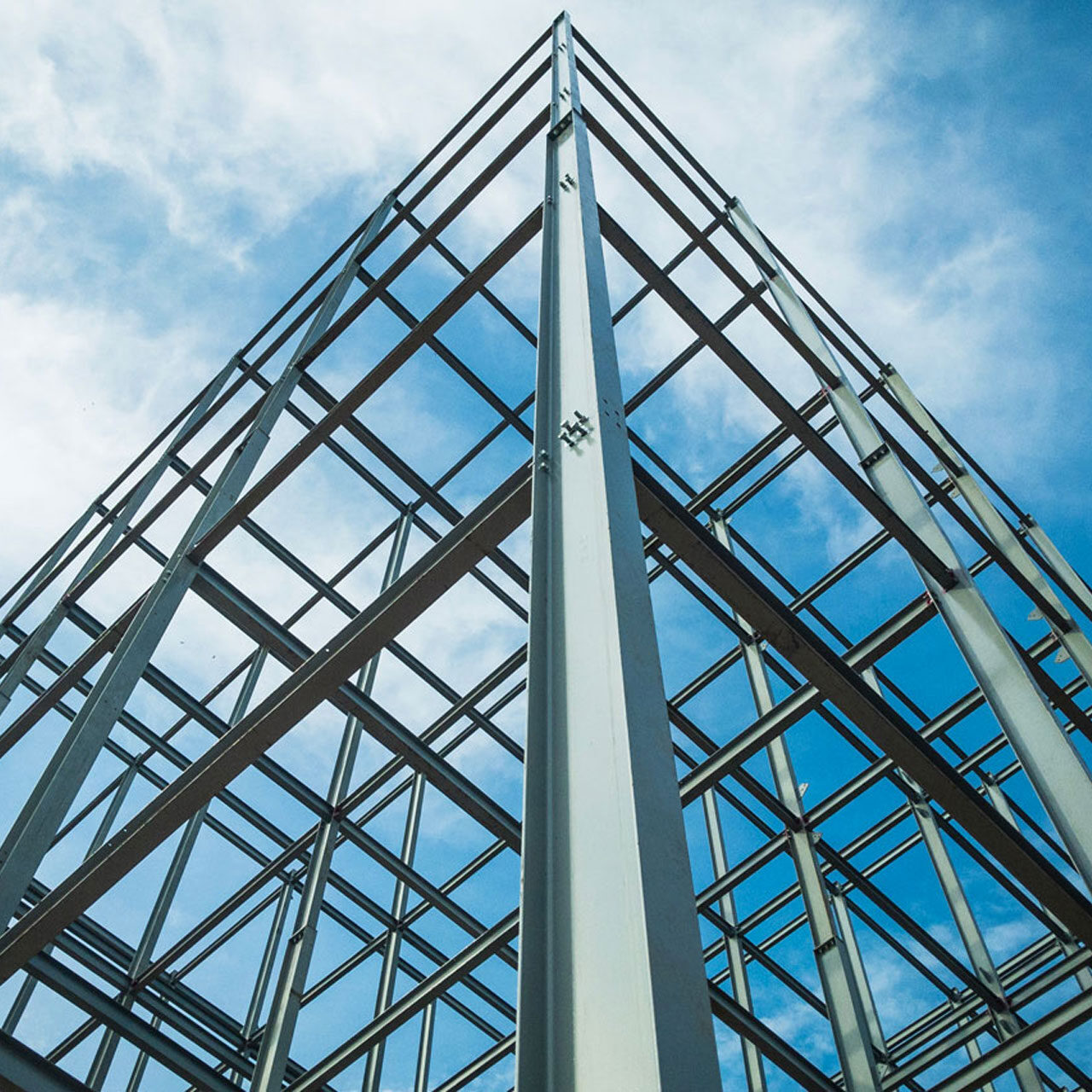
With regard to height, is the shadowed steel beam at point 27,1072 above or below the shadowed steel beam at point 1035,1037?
below

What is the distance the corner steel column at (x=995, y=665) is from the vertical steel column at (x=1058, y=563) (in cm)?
375

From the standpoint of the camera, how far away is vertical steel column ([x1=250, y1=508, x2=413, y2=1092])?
658cm

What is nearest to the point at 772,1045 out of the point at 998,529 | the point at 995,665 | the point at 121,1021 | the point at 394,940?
the point at 995,665

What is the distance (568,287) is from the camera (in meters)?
5.24

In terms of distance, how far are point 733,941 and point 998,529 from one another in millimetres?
5194

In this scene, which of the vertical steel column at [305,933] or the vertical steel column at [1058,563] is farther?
the vertical steel column at [1058,563]

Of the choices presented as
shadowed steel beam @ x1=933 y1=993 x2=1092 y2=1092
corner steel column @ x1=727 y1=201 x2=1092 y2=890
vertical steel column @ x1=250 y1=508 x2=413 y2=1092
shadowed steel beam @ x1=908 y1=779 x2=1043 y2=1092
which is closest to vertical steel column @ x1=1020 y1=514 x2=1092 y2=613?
shadowed steel beam @ x1=908 y1=779 x2=1043 y2=1092

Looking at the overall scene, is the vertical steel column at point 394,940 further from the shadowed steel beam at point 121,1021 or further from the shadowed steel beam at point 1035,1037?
the shadowed steel beam at point 1035,1037

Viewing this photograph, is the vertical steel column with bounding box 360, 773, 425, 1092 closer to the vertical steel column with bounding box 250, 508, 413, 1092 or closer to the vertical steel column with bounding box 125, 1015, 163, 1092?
the vertical steel column with bounding box 250, 508, 413, 1092

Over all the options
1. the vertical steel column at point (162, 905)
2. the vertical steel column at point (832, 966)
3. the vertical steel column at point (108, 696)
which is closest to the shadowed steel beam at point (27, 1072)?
the vertical steel column at point (108, 696)

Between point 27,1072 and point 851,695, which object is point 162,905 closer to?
point 27,1072

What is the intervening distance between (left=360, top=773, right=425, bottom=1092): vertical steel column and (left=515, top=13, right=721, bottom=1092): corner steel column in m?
6.93

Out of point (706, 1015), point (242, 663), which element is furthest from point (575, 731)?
point (242, 663)

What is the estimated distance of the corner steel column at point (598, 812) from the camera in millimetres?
1996
